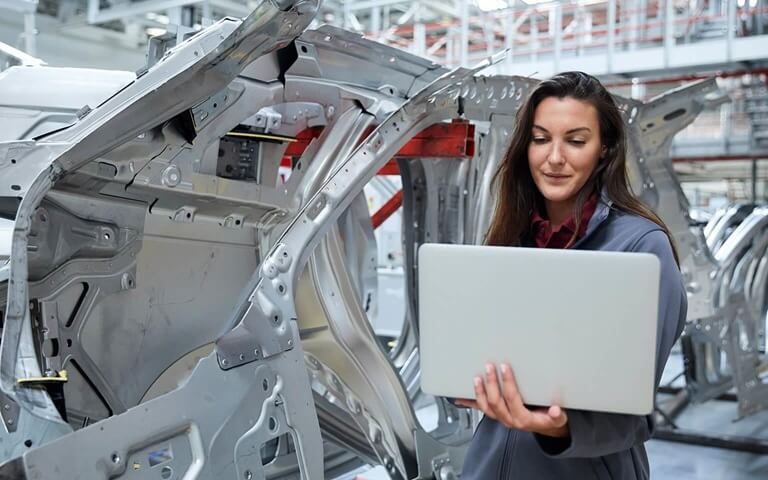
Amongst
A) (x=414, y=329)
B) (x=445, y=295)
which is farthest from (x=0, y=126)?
(x=445, y=295)

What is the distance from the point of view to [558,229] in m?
1.52

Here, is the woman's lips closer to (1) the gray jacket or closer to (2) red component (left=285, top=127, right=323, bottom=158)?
(1) the gray jacket

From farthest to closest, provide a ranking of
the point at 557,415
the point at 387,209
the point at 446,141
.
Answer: the point at 387,209 < the point at 446,141 < the point at 557,415

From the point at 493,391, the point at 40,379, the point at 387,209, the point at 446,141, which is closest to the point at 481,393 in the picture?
the point at 493,391

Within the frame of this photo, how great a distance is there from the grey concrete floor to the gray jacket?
310cm

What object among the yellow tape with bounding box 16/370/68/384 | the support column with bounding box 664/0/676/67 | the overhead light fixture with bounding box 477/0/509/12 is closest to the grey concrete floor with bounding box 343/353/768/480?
the yellow tape with bounding box 16/370/68/384

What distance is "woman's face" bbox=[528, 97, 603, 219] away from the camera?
4.78 feet

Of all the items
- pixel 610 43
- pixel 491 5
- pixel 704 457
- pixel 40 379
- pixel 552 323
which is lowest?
pixel 704 457

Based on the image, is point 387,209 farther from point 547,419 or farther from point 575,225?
point 547,419

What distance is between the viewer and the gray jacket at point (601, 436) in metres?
1.30

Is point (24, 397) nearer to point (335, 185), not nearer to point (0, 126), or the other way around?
point (335, 185)

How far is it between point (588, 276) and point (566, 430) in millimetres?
249

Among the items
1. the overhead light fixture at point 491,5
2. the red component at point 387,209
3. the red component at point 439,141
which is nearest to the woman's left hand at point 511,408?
the red component at point 439,141

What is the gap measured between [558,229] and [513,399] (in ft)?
1.27
